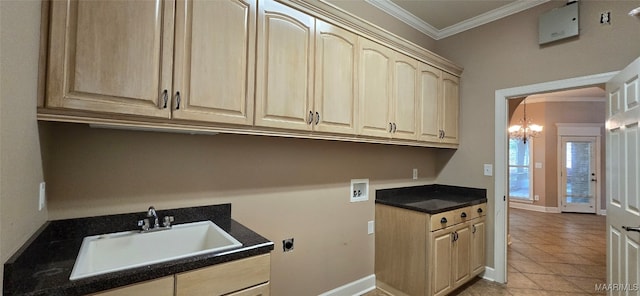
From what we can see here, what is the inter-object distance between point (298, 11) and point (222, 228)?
1.45m

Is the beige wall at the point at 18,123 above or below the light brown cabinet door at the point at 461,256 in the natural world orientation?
above

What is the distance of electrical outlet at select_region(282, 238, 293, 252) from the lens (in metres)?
2.08

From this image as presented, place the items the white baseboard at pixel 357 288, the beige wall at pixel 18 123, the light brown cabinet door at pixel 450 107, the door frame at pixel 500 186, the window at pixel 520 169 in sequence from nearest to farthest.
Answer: the beige wall at pixel 18 123
the white baseboard at pixel 357 288
the door frame at pixel 500 186
the light brown cabinet door at pixel 450 107
the window at pixel 520 169

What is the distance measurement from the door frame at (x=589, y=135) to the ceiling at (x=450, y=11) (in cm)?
525

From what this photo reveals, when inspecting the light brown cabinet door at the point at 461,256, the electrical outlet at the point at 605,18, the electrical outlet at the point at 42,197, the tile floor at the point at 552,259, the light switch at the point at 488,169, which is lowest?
the tile floor at the point at 552,259

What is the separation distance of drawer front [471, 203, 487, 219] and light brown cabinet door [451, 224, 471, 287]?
0.17m

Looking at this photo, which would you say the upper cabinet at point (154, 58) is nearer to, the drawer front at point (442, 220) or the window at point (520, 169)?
the drawer front at point (442, 220)

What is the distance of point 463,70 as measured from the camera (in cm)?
319

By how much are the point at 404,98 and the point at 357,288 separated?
1.82 metres

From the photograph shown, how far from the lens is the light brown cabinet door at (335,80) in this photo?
191 cm

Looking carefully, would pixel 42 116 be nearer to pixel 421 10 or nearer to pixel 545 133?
pixel 421 10

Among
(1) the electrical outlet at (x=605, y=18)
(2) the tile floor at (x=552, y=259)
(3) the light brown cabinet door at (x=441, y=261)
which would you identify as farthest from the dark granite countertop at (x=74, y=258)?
(1) the electrical outlet at (x=605, y=18)

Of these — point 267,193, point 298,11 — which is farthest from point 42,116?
point 298,11

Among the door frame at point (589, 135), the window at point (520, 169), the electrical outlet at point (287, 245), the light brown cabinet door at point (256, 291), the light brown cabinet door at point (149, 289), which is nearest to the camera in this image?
the light brown cabinet door at point (149, 289)
